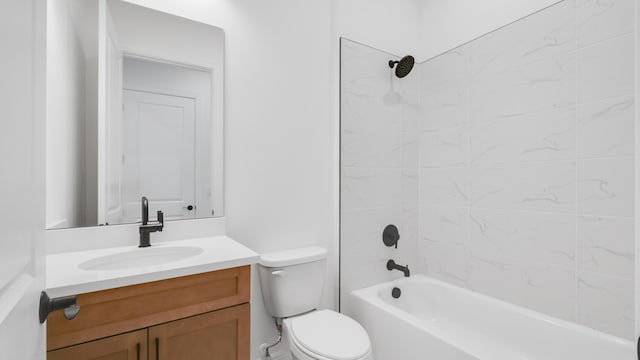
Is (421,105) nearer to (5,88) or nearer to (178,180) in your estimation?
→ (178,180)

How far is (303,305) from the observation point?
1.69 meters

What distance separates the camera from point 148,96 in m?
1.49

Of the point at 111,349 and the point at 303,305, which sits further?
the point at 303,305

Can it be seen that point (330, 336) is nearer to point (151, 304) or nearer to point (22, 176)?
point (151, 304)

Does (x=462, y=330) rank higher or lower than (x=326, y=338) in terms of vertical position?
lower

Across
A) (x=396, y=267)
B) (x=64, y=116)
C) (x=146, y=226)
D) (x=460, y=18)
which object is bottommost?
(x=396, y=267)

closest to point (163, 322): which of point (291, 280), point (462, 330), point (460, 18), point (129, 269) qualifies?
point (129, 269)

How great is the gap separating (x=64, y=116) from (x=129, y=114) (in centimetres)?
24

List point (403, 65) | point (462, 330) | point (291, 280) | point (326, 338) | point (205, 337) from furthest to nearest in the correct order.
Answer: point (403, 65), point (462, 330), point (291, 280), point (326, 338), point (205, 337)

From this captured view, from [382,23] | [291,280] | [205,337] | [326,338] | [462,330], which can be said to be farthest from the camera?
[382,23]

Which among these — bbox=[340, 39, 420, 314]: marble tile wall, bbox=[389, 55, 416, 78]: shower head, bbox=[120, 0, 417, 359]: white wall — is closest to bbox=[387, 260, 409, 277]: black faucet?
bbox=[340, 39, 420, 314]: marble tile wall

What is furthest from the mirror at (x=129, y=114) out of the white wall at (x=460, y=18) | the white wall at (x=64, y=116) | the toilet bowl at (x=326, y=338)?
the white wall at (x=460, y=18)

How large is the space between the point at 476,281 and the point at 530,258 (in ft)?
1.25

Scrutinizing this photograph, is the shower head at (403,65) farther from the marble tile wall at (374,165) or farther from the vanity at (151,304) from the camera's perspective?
the vanity at (151,304)
